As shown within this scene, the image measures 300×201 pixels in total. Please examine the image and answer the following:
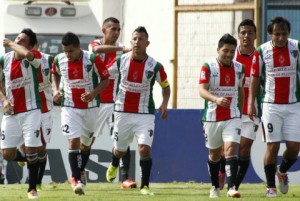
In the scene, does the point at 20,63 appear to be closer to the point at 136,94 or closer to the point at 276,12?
the point at 136,94

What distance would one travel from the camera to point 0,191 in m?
21.7

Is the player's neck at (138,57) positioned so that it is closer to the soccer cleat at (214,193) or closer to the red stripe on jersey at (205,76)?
the red stripe on jersey at (205,76)

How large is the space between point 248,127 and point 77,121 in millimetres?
2379

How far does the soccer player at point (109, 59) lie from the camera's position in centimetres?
2234

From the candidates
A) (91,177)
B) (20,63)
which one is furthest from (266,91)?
(91,177)

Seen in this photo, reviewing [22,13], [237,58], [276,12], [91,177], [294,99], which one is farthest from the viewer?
[22,13]

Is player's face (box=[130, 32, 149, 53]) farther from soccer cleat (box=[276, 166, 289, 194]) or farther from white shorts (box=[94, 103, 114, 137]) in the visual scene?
soccer cleat (box=[276, 166, 289, 194])

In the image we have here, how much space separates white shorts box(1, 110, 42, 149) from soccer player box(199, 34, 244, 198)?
7.05 feet

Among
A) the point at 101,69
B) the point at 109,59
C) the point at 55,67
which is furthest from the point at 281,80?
the point at 109,59

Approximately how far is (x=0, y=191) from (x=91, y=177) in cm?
380

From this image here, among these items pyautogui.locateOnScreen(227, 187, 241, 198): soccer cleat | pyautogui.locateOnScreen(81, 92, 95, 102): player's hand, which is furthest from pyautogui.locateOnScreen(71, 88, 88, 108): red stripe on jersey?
pyautogui.locateOnScreen(227, 187, 241, 198): soccer cleat

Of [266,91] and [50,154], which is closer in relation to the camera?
[266,91]

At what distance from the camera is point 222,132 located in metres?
20.1

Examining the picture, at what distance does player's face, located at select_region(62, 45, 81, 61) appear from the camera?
67.8 ft
